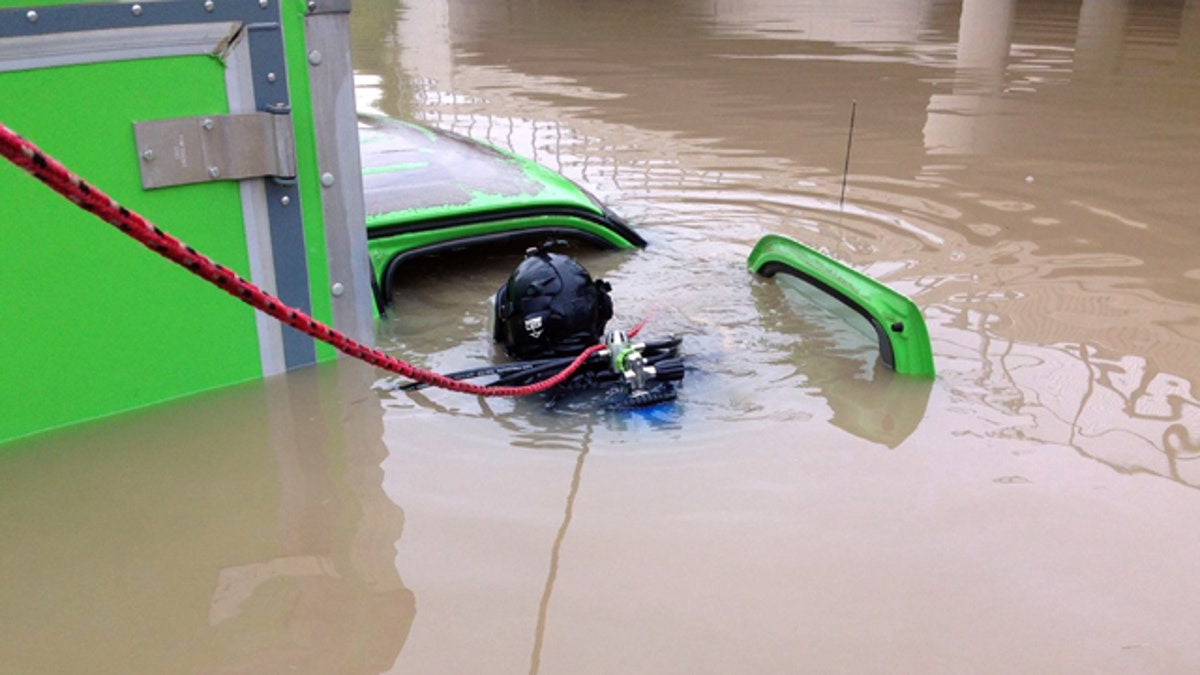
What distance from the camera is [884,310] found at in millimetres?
3645

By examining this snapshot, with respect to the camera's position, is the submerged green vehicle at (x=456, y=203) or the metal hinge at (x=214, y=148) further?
the submerged green vehicle at (x=456, y=203)

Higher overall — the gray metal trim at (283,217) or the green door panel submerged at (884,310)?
the gray metal trim at (283,217)

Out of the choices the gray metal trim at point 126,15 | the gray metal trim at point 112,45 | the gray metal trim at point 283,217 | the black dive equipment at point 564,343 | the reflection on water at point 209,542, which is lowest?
the reflection on water at point 209,542

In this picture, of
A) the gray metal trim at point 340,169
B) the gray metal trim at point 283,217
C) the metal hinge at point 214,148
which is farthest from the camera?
the gray metal trim at point 340,169

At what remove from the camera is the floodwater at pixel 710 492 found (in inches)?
89.0

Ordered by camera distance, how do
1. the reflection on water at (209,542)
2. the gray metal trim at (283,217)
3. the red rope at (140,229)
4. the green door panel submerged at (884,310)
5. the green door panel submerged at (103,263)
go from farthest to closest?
the green door panel submerged at (884,310) → the gray metal trim at (283,217) → the green door panel submerged at (103,263) → the reflection on water at (209,542) → the red rope at (140,229)

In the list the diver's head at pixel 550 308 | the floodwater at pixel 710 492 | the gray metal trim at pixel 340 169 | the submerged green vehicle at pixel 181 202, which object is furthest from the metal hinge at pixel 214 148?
the diver's head at pixel 550 308

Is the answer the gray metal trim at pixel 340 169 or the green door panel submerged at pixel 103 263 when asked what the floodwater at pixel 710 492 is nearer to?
the green door panel submerged at pixel 103 263

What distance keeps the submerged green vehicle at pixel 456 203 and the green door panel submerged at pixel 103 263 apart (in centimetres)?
104

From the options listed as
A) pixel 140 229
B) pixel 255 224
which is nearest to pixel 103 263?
pixel 255 224

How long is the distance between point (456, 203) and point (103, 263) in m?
1.79

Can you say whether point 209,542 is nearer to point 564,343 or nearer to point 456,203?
point 564,343

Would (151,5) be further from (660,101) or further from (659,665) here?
(660,101)

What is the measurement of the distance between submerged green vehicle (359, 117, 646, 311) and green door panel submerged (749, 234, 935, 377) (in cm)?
121
